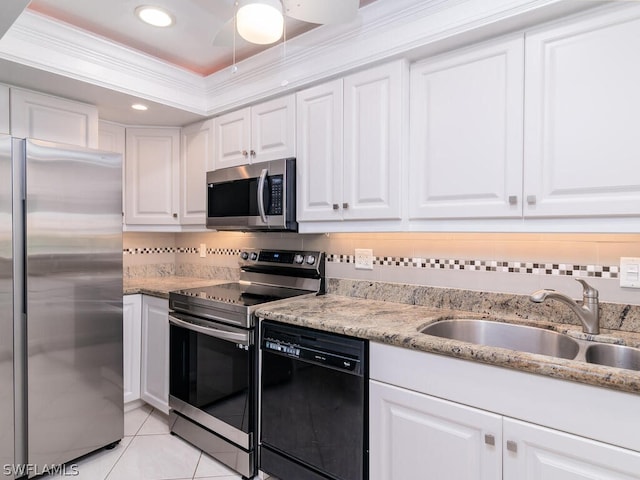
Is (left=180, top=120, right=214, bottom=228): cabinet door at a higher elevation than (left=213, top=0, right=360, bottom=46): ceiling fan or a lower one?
lower

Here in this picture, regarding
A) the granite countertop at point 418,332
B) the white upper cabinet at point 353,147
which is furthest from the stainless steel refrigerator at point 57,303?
the white upper cabinet at point 353,147

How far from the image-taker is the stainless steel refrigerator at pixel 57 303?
1742 mm

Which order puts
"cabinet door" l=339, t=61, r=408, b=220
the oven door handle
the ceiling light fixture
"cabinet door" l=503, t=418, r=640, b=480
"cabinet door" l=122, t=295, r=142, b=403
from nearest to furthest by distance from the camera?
"cabinet door" l=503, t=418, r=640, b=480, the ceiling light fixture, "cabinet door" l=339, t=61, r=408, b=220, the oven door handle, "cabinet door" l=122, t=295, r=142, b=403

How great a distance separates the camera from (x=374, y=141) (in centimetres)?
175

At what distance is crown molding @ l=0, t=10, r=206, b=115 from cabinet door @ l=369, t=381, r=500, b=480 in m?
2.06

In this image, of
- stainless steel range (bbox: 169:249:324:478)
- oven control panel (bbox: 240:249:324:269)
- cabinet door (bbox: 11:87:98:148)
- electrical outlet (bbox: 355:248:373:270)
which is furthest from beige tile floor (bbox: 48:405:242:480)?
cabinet door (bbox: 11:87:98:148)

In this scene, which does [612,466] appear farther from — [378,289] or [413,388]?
[378,289]

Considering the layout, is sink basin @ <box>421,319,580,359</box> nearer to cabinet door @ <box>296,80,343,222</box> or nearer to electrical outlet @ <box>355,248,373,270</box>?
electrical outlet @ <box>355,248,373,270</box>

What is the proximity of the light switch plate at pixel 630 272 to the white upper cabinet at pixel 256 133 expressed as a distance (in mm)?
1595

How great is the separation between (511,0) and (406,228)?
0.95 m

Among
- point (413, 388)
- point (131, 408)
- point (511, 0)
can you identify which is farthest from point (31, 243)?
point (511, 0)

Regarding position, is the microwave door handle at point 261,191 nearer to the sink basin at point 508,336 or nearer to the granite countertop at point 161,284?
the granite countertop at point 161,284

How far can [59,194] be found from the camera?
1.86m

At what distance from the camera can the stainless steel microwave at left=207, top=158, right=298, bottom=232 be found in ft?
6.76
